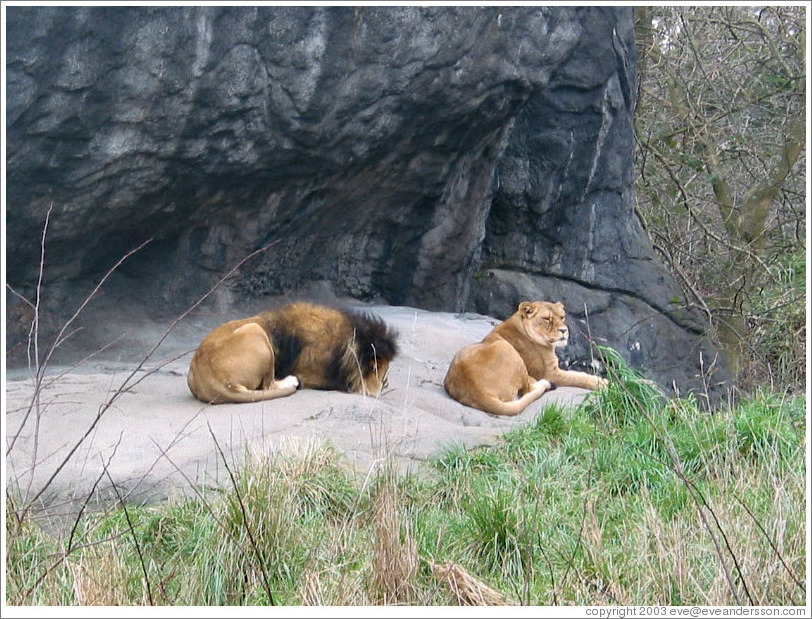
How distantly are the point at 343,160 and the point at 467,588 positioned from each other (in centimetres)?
627

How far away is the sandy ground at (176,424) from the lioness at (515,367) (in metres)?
0.12

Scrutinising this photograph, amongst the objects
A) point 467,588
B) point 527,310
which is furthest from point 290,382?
point 467,588

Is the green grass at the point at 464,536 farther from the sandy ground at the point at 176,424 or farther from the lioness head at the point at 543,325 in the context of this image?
the lioness head at the point at 543,325

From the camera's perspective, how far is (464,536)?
4.56 m

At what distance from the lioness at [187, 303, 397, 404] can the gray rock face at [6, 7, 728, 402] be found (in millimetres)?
1795

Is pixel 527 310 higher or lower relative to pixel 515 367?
higher

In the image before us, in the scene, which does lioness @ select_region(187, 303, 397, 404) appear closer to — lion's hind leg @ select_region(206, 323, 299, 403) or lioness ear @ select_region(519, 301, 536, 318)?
lion's hind leg @ select_region(206, 323, 299, 403)

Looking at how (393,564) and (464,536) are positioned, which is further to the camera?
(464,536)

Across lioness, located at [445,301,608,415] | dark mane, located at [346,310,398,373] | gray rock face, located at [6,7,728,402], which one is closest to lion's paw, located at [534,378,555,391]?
lioness, located at [445,301,608,415]

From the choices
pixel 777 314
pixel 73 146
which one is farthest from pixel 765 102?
pixel 73 146

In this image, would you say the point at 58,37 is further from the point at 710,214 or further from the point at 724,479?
the point at 710,214

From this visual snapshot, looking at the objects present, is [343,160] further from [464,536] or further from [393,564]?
[393,564]

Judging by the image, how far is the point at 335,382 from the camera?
26.2 ft

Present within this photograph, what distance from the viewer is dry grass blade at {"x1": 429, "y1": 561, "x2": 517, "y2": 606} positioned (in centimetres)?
384
